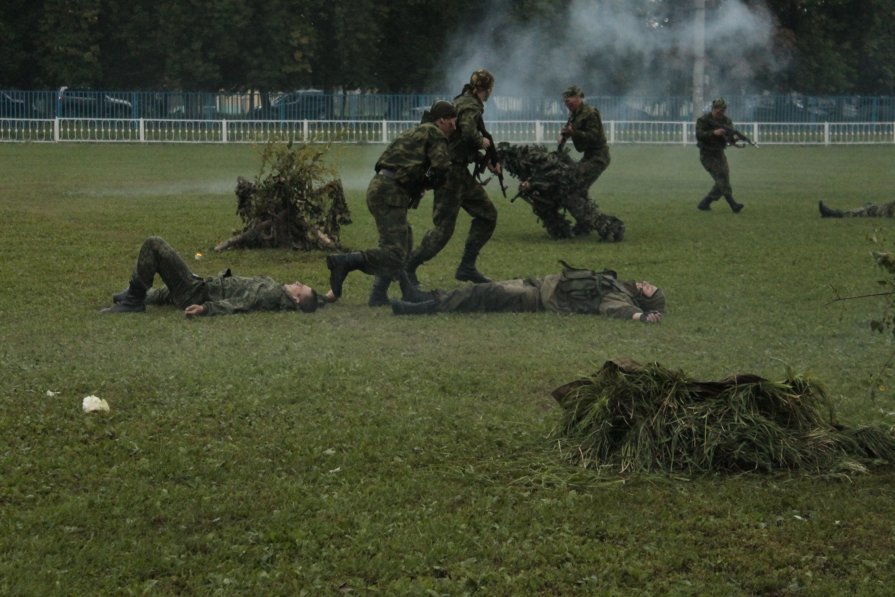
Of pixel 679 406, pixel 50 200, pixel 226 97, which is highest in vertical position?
pixel 226 97

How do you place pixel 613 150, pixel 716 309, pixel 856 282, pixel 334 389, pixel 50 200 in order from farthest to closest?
pixel 613 150
pixel 50 200
pixel 856 282
pixel 716 309
pixel 334 389

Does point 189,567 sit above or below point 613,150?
below

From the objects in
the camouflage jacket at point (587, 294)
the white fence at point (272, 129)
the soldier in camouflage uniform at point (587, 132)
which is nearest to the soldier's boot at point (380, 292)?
the camouflage jacket at point (587, 294)

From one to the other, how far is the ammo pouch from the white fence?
94.1 ft

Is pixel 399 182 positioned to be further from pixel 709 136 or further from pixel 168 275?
pixel 709 136

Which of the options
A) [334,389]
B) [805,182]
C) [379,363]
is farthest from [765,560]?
[805,182]

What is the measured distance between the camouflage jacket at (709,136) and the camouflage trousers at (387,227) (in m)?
10.9

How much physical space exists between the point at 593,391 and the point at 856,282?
7.07m

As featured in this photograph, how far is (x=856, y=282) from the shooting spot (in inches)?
500

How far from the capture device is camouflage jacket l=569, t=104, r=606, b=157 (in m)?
17.2

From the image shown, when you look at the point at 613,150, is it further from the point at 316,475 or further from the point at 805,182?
the point at 316,475

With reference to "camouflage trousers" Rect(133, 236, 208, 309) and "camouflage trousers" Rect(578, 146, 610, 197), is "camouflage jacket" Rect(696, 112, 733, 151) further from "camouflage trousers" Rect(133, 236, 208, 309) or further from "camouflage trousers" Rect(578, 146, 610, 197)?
"camouflage trousers" Rect(133, 236, 208, 309)

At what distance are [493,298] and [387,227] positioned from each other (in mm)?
1075

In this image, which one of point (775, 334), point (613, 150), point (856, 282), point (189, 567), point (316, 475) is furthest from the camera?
point (613, 150)
